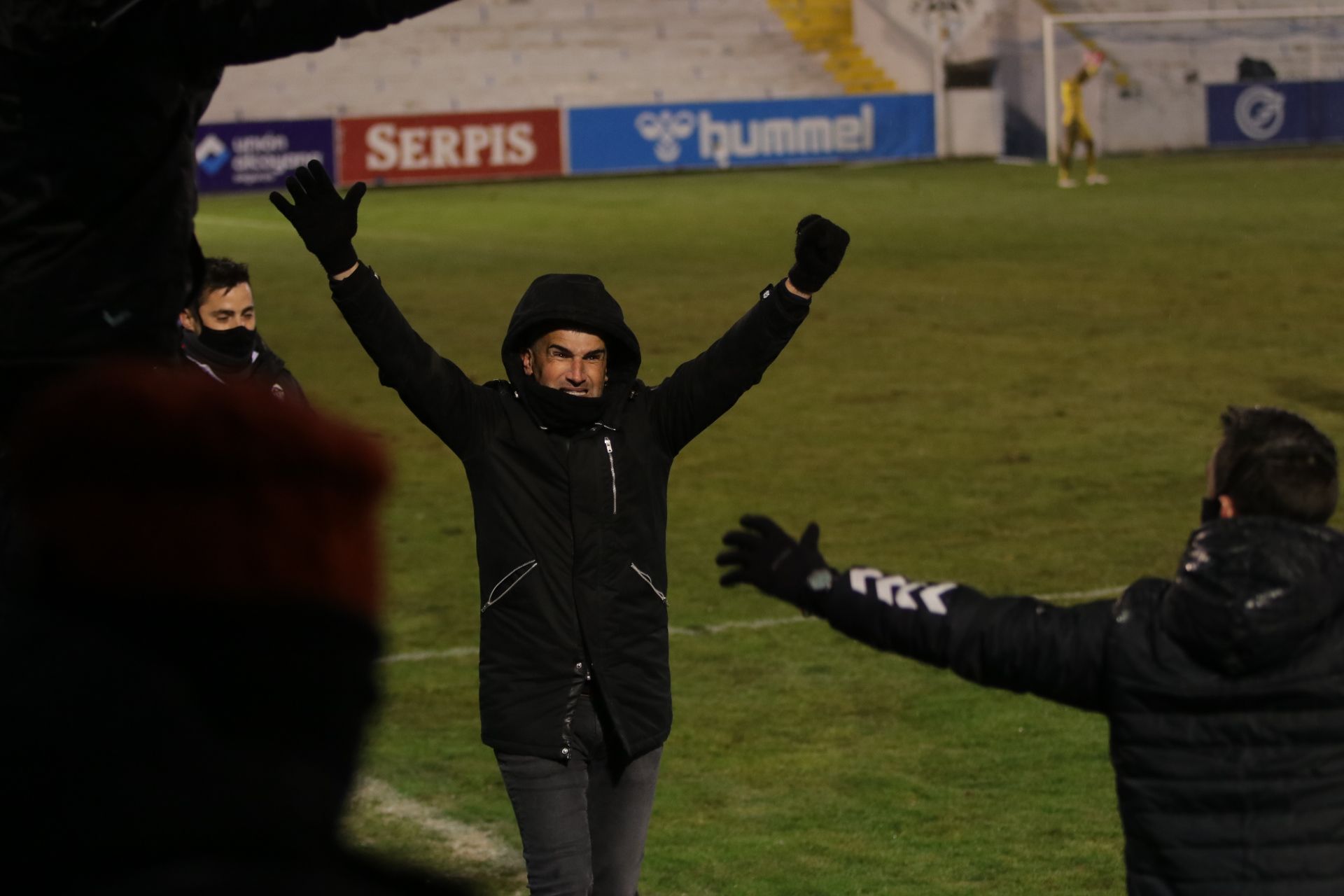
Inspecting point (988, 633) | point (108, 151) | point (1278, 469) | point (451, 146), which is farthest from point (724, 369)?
point (451, 146)

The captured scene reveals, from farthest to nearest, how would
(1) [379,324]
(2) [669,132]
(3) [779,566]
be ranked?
(2) [669,132]
(1) [379,324]
(3) [779,566]

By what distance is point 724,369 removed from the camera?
15.0 ft

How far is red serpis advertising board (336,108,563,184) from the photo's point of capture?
35438 millimetres

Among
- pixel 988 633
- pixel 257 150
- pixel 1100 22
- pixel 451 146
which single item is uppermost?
pixel 1100 22

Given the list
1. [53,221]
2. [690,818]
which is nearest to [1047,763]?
[690,818]

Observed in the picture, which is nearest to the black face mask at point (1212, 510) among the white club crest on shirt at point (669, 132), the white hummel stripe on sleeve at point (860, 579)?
the white hummel stripe on sleeve at point (860, 579)

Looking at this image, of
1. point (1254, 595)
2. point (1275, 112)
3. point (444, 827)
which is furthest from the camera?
point (1275, 112)

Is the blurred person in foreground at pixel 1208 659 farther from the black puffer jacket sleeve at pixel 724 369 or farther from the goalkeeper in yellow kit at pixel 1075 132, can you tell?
the goalkeeper in yellow kit at pixel 1075 132

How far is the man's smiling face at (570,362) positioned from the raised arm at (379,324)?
0.48 ft

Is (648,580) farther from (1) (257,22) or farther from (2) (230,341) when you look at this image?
(2) (230,341)

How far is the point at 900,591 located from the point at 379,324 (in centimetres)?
164

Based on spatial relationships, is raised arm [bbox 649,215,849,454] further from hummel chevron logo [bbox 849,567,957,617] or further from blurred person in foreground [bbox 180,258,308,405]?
blurred person in foreground [bbox 180,258,308,405]

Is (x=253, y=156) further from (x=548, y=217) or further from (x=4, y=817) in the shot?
(x=4, y=817)

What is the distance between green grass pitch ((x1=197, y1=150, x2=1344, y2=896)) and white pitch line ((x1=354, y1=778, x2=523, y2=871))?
0.05 m
